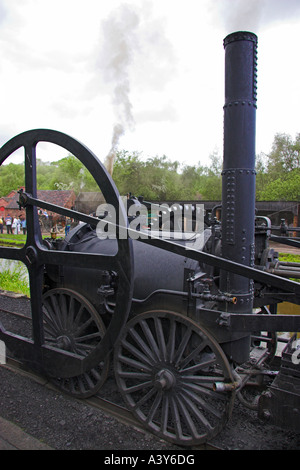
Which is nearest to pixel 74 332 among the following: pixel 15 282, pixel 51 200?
pixel 15 282

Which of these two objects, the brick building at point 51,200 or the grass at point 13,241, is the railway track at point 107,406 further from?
the brick building at point 51,200

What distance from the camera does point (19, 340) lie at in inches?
154

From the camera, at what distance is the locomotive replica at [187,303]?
2.94 m

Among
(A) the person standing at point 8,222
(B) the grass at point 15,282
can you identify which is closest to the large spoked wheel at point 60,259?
(B) the grass at point 15,282

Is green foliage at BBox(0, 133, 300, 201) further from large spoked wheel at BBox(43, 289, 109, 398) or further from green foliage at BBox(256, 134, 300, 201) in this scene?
large spoked wheel at BBox(43, 289, 109, 398)

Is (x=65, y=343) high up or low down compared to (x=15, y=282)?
up

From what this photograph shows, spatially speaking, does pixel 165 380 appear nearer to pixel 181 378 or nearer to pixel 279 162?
pixel 181 378

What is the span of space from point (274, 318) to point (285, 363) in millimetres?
544

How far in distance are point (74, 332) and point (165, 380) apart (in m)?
1.32

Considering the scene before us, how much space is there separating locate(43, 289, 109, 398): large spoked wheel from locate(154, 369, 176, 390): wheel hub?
718mm

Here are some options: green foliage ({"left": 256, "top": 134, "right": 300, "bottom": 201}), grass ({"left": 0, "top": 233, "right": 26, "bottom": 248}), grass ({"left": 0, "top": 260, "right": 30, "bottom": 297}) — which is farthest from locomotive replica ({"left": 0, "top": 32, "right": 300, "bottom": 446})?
green foliage ({"left": 256, "top": 134, "right": 300, "bottom": 201})

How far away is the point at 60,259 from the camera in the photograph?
3.47 m

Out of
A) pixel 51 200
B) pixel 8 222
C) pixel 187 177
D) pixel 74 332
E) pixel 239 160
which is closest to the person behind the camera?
pixel 239 160

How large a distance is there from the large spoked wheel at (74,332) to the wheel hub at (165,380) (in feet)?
2.35
